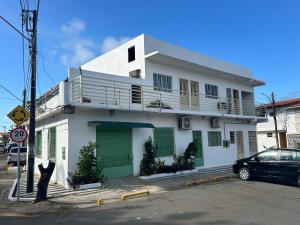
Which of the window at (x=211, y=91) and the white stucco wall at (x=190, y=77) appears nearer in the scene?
the white stucco wall at (x=190, y=77)

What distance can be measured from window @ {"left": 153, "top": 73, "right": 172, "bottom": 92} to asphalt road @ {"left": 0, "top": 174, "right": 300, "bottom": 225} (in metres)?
7.35

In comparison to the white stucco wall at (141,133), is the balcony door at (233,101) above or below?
above

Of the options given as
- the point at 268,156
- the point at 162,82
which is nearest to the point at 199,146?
the point at 162,82

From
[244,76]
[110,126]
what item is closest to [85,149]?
[110,126]

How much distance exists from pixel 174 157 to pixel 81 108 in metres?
6.56

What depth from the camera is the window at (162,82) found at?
55.2 ft

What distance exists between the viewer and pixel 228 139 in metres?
20.9

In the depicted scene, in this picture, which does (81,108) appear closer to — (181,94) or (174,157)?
(174,157)

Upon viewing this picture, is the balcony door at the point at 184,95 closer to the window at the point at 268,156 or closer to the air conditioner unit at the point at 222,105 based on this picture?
the air conditioner unit at the point at 222,105

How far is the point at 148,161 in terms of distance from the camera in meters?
14.7

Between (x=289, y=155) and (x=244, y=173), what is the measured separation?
2.36m

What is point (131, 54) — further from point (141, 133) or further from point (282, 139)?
point (282, 139)

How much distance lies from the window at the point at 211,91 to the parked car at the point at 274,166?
7029 mm

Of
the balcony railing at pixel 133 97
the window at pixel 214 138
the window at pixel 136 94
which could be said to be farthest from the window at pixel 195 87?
the window at pixel 136 94
